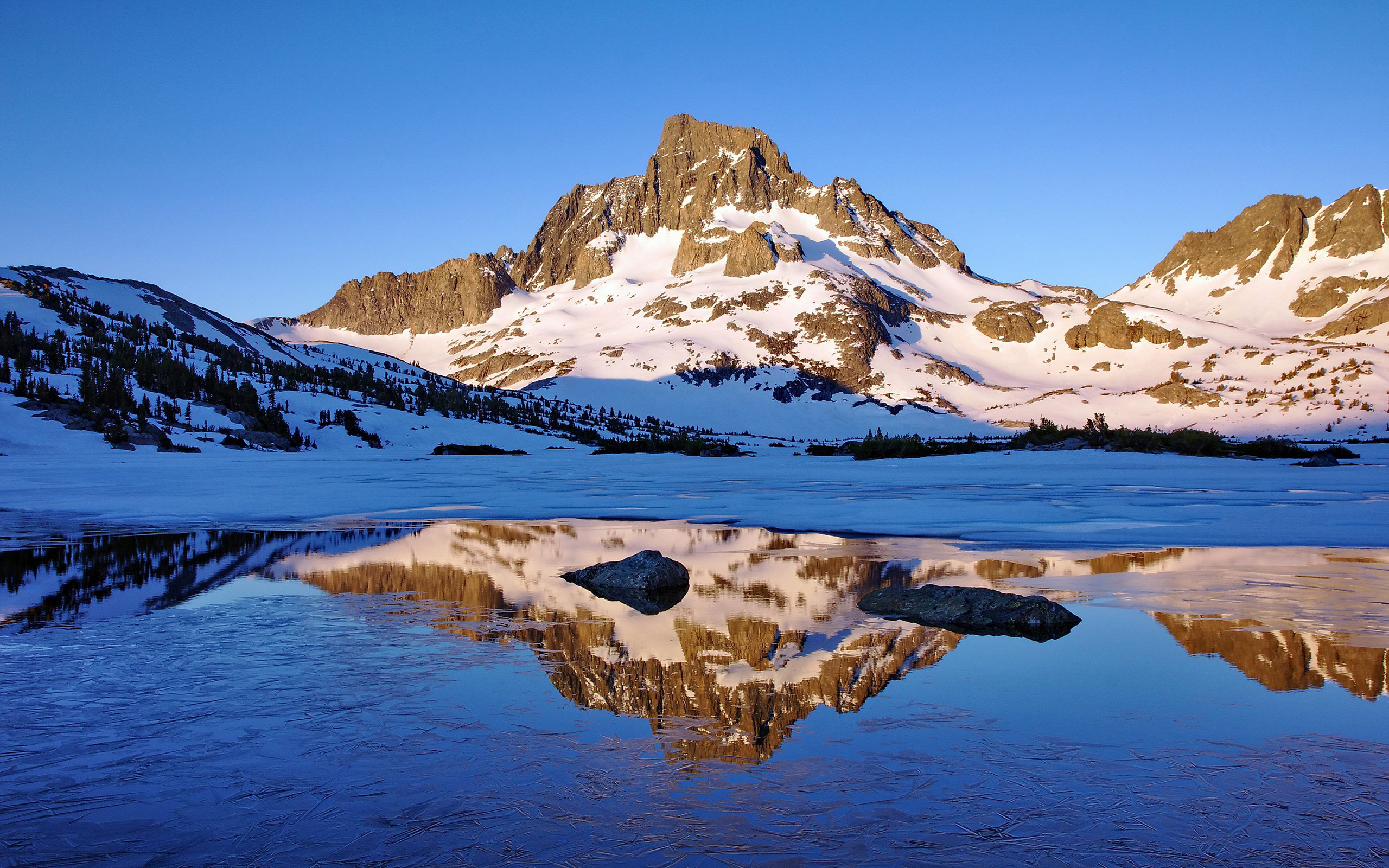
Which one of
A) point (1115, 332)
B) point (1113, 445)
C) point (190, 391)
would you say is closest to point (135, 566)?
point (1113, 445)

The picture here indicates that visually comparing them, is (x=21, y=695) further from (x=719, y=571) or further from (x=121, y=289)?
(x=121, y=289)

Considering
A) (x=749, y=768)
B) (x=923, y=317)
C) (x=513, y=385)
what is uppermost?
(x=923, y=317)

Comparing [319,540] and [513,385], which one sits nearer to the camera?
[319,540]

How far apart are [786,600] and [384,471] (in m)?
24.2

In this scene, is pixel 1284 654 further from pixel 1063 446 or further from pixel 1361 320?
pixel 1361 320

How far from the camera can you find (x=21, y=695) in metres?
5.13

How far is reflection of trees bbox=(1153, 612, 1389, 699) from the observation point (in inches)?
Answer: 210

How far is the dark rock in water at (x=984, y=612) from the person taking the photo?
269 inches

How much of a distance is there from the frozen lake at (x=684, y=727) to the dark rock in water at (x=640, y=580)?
327 millimetres

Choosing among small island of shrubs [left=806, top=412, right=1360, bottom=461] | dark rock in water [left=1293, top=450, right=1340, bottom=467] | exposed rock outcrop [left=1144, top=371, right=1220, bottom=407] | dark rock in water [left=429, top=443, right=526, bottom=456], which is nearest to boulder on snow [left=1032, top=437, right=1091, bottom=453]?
small island of shrubs [left=806, top=412, right=1360, bottom=461]

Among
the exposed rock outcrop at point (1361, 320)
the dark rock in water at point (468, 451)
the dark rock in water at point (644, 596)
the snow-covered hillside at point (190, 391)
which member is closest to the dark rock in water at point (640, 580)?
the dark rock in water at point (644, 596)

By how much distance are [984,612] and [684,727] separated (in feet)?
11.1

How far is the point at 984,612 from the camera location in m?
6.98

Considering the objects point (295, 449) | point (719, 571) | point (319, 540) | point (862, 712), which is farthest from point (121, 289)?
point (862, 712)
